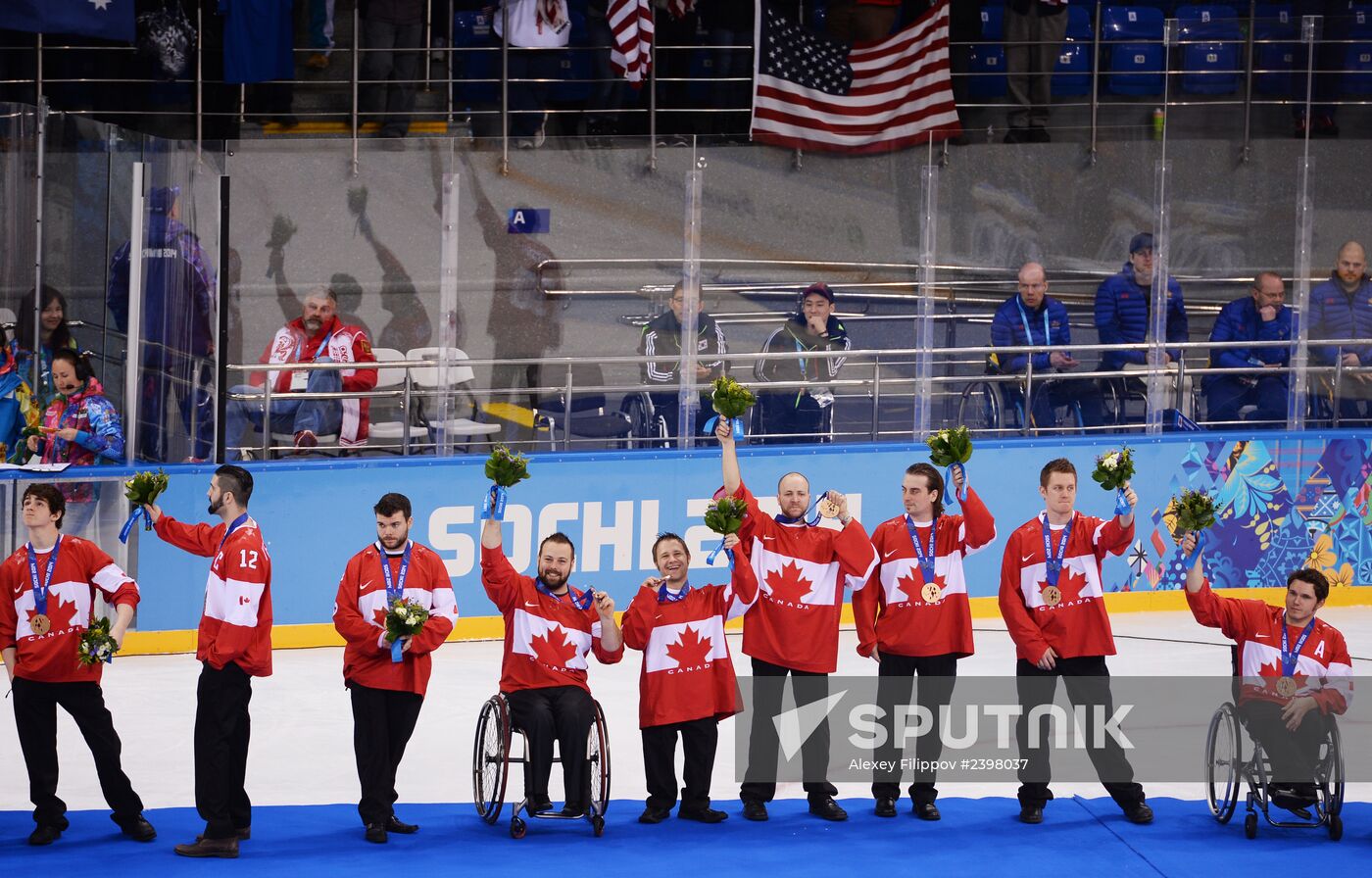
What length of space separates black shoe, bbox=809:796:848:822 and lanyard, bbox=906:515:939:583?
113 cm

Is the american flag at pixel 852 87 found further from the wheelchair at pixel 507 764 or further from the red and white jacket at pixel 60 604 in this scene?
the red and white jacket at pixel 60 604

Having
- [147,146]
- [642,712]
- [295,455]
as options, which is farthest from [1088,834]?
[147,146]

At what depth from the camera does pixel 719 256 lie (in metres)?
12.5

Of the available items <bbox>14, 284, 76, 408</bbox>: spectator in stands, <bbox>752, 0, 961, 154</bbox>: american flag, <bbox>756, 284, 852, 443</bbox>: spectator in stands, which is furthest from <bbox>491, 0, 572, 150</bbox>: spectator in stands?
<bbox>14, 284, 76, 408</bbox>: spectator in stands

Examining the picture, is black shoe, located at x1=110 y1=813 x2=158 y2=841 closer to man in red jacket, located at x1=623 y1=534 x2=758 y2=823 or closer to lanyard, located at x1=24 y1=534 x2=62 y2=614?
lanyard, located at x1=24 y1=534 x2=62 y2=614

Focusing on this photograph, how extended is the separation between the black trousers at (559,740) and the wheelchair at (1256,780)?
2.79m

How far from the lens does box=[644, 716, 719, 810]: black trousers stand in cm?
847

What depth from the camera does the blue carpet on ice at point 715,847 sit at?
304 inches

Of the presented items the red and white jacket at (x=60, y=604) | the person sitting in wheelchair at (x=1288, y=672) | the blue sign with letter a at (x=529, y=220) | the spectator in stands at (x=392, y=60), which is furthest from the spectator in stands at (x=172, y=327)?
the person sitting in wheelchair at (x=1288, y=672)

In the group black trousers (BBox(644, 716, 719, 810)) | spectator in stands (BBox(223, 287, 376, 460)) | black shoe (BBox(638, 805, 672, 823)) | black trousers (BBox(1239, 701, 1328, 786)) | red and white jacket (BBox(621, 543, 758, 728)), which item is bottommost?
black shoe (BBox(638, 805, 672, 823))

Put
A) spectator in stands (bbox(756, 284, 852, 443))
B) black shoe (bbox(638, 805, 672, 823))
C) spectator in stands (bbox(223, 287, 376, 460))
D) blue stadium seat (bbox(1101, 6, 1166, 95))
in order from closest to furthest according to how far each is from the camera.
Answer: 1. black shoe (bbox(638, 805, 672, 823))
2. spectator in stands (bbox(223, 287, 376, 460))
3. spectator in stands (bbox(756, 284, 852, 443))
4. blue stadium seat (bbox(1101, 6, 1166, 95))

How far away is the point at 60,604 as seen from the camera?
26.3 ft

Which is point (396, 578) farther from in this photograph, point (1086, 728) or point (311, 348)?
point (311, 348)

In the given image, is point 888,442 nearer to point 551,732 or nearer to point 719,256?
point 719,256
